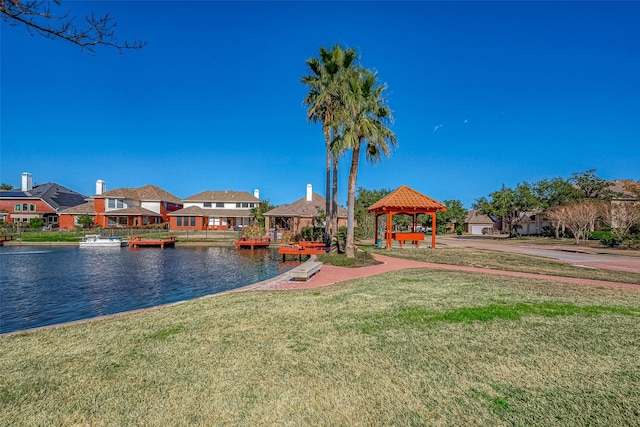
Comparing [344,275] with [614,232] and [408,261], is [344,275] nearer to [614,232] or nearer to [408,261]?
[408,261]

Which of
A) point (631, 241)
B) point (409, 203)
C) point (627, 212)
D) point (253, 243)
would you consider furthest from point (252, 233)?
point (627, 212)

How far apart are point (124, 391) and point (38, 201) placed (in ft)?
210

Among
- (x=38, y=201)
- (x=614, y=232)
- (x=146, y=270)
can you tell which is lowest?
(x=146, y=270)

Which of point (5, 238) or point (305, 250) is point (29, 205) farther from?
point (305, 250)

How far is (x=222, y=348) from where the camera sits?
17.5 ft

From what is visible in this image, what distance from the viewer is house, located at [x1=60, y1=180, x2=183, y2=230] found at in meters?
50.0

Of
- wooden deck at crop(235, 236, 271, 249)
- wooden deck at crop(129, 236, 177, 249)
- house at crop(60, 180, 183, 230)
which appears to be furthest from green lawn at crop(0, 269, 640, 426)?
house at crop(60, 180, 183, 230)

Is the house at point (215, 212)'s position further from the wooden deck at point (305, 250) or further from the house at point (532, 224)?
the house at point (532, 224)

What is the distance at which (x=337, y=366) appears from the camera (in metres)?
4.62

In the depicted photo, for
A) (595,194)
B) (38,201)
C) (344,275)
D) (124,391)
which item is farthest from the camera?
(38,201)

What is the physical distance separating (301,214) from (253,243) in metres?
8.27

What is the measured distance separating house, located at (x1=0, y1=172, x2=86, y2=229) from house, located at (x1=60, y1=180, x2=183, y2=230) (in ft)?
12.7

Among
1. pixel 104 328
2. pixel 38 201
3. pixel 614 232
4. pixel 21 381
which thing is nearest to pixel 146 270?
pixel 104 328

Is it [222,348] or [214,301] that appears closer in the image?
[222,348]
